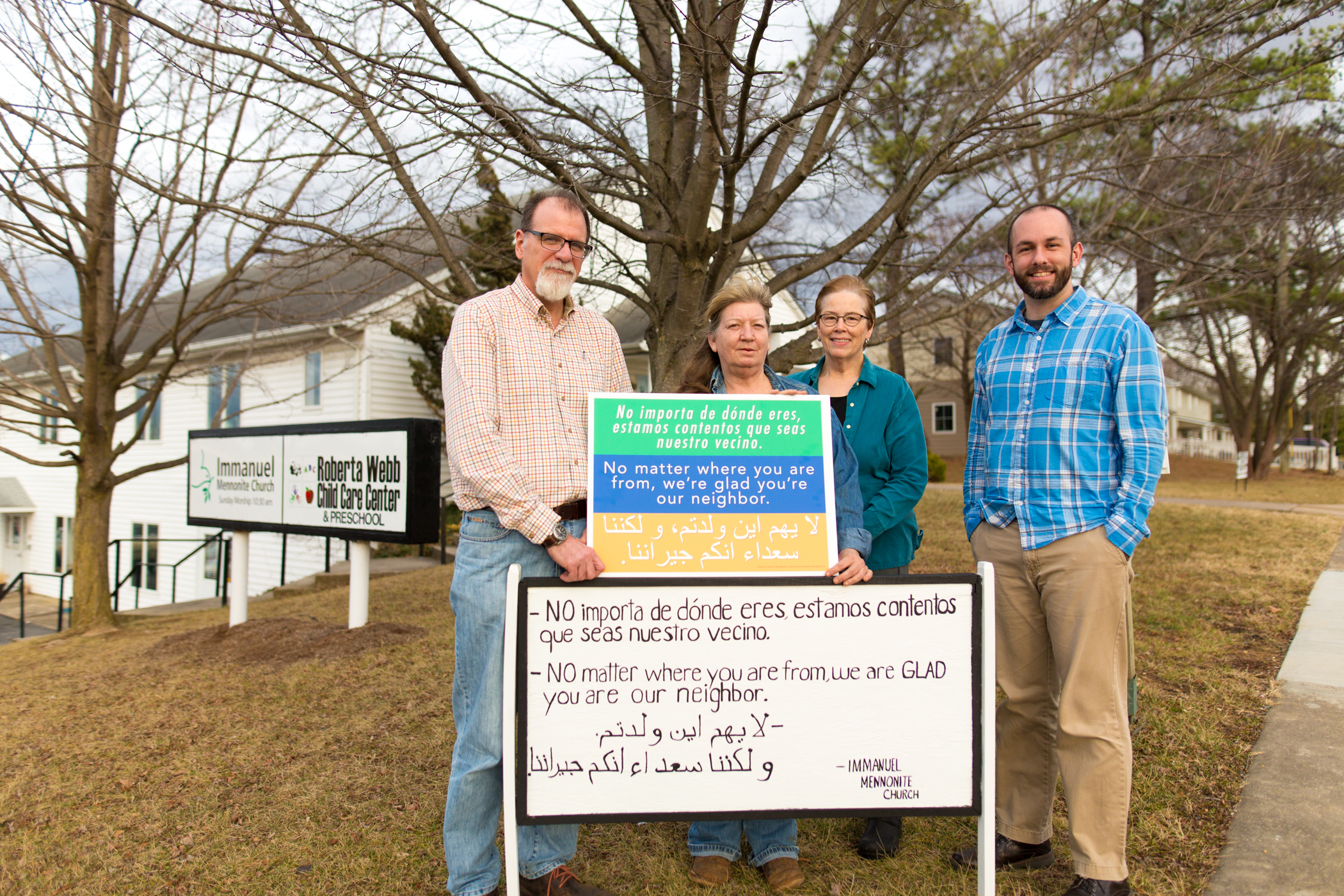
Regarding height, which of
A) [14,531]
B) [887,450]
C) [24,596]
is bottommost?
[24,596]

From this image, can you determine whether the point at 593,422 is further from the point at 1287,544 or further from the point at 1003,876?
the point at 1287,544

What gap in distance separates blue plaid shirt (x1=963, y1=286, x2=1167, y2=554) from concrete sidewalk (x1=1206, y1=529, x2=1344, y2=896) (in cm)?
124

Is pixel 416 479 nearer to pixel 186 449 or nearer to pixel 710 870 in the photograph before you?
pixel 710 870

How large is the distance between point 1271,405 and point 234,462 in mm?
29154

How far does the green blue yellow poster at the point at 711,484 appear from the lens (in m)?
2.63

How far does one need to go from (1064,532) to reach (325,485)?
5.98 meters

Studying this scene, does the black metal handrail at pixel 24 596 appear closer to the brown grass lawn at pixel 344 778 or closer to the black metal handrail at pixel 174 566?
the black metal handrail at pixel 174 566

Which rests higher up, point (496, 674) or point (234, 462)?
point (234, 462)

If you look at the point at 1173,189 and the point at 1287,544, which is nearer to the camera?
the point at 1173,189

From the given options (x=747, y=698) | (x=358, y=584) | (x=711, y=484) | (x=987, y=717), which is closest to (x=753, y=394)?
(x=711, y=484)

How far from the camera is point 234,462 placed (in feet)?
26.2

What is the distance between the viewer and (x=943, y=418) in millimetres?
38594

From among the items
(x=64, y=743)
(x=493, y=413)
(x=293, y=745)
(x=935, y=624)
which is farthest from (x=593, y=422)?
(x=64, y=743)

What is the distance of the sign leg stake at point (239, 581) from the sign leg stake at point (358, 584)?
1432 mm
